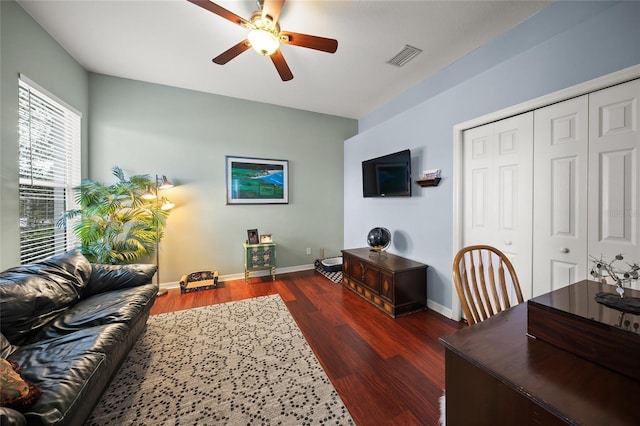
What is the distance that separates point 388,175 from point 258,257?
7.83 feet

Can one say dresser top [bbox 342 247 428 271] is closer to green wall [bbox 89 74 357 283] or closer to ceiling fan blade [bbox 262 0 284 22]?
green wall [bbox 89 74 357 283]

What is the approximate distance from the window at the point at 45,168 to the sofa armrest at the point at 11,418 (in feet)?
6.38

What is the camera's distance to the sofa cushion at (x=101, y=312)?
5.19 feet

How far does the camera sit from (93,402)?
4.38ft

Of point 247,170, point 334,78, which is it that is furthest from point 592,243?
point 247,170

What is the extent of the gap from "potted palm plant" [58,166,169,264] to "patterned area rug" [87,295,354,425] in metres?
1.13

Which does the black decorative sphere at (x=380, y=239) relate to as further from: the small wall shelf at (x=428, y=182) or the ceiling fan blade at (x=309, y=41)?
the ceiling fan blade at (x=309, y=41)

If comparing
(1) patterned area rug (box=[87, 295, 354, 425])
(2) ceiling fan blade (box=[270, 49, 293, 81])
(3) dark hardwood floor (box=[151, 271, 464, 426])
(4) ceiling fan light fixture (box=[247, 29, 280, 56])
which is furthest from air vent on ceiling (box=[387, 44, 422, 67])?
(1) patterned area rug (box=[87, 295, 354, 425])

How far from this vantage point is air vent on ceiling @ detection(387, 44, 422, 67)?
8.54 ft

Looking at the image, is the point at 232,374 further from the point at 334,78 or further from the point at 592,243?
the point at 334,78

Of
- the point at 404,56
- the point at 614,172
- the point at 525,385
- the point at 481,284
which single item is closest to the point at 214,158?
the point at 404,56

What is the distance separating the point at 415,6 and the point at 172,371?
3.64 meters

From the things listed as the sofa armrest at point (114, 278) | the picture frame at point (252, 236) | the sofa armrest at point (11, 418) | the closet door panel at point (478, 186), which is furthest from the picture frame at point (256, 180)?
the sofa armrest at point (11, 418)

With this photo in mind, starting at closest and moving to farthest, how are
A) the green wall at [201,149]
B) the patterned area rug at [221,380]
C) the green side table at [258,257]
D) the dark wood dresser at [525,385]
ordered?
the dark wood dresser at [525,385] → the patterned area rug at [221,380] → the green wall at [201,149] → the green side table at [258,257]
